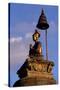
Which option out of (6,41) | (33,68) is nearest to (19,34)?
(6,41)

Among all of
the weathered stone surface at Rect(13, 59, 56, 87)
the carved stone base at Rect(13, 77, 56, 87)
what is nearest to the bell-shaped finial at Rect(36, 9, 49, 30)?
the weathered stone surface at Rect(13, 59, 56, 87)

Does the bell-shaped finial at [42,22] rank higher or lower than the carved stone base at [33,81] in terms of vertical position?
higher

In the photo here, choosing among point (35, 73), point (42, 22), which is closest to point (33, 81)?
point (35, 73)

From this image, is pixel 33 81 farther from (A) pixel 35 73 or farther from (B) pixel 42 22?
(B) pixel 42 22

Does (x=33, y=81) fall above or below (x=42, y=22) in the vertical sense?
below

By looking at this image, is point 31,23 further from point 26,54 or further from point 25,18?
point 26,54

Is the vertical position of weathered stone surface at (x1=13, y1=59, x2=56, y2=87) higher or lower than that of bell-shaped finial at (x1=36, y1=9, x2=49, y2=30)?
lower

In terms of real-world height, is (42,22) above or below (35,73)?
above

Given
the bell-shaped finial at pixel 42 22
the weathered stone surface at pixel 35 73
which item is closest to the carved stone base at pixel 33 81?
the weathered stone surface at pixel 35 73

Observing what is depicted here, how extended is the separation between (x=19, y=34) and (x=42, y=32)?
0.68 feet

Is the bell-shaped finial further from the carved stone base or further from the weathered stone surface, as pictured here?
the carved stone base

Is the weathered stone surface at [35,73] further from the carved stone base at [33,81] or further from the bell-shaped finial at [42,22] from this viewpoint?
→ the bell-shaped finial at [42,22]

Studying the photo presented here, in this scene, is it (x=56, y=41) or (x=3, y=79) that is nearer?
(x=3, y=79)

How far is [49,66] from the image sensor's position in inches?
86.0
